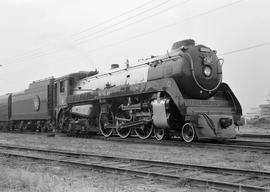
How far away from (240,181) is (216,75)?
8300mm

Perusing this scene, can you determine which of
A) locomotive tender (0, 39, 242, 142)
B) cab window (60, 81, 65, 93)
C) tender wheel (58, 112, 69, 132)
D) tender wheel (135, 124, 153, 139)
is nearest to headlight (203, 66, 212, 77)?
locomotive tender (0, 39, 242, 142)

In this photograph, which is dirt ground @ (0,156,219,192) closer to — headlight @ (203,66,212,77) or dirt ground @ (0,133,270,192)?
dirt ground @ (0,133,270,192)

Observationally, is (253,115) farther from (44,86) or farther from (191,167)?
(191,167)

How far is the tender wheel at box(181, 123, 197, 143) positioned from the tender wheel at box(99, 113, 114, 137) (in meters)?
4.67

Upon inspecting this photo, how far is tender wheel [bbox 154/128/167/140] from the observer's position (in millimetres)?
14398

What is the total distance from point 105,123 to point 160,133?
375 cm

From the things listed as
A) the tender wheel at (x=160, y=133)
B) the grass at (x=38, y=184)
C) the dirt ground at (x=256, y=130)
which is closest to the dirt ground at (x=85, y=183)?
the grass at (x=38, y=184)

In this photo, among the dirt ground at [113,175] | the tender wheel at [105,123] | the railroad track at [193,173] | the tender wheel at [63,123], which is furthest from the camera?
the tender wheel at [63,123]

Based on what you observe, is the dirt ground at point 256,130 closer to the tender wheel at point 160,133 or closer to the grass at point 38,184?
the tender wheel at point 160,133

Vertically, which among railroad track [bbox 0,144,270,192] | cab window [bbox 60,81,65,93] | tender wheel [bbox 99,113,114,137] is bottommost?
railroad track [bbox 0,144,270,192]

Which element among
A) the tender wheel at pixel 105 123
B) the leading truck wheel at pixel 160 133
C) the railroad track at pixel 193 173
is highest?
the tender wheel at pixel 105 123

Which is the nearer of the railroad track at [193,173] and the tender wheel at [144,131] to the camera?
the railroad track at [193,173]

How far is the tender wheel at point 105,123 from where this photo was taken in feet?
57.0

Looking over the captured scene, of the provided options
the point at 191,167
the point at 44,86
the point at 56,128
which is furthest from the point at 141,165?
the point at 44,86
